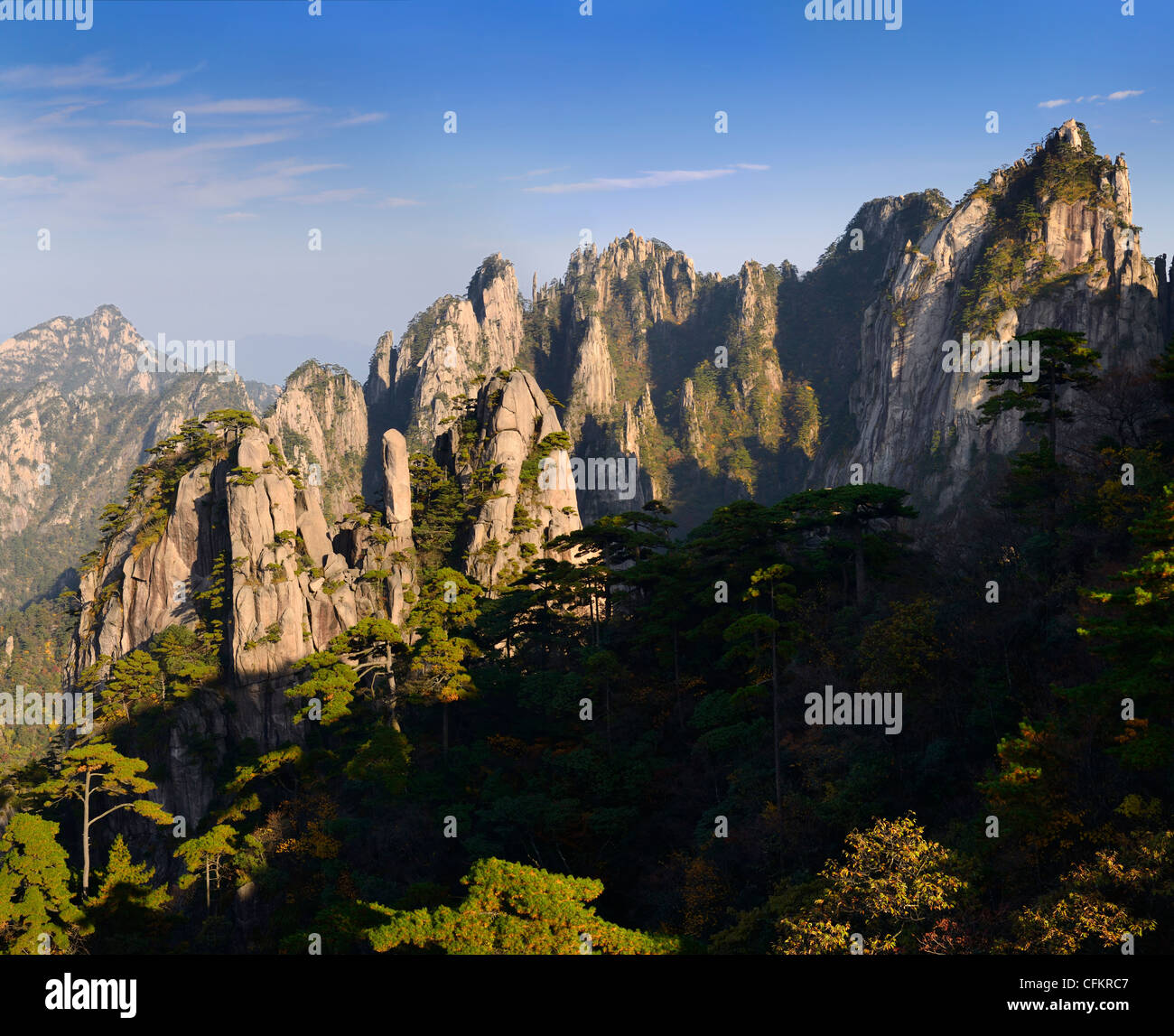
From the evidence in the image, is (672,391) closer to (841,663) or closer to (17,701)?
(17,701)

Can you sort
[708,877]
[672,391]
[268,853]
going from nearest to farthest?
[708,877]
[268,853]
[672,391]

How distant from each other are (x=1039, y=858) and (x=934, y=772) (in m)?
6.16

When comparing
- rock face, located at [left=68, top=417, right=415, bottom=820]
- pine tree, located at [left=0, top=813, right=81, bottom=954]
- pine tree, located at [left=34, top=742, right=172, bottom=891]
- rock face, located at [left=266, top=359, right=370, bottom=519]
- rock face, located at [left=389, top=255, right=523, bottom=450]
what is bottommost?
pine tree, located at [left=0, top=813, right=81, bottom=954]

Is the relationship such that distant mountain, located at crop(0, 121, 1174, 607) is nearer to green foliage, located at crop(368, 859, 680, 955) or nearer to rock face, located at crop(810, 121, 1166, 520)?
rock face, located at crop(810, 121, 1166, 520)

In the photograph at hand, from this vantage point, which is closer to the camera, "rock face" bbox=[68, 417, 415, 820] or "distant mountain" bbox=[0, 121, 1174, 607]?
"rock face" bbox=[68, 417, 415, 820]

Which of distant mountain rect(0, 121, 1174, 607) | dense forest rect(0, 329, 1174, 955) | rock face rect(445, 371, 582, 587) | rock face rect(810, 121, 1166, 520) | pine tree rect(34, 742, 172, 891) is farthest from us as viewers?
distant mountain rect(0, 121, 1174, 607)

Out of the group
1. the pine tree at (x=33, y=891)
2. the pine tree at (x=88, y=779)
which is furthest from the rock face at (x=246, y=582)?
the pine tree at (x=33, y=891)

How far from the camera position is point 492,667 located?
45.9 m

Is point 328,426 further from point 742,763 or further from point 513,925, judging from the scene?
point 513,925

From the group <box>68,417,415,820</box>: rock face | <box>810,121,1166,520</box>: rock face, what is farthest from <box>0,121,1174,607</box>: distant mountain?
<box>68,417,415,820</box>: rock face

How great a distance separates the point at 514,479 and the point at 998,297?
53404 mm

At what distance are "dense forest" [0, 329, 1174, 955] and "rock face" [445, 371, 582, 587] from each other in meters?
11.8

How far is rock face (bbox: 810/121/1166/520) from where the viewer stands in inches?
3088
